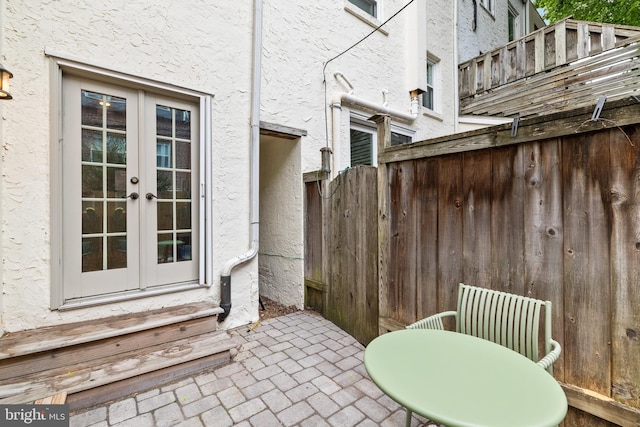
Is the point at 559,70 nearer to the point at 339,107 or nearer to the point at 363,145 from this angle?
the point at 363,145

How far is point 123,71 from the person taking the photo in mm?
2689

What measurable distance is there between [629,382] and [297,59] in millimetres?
4262

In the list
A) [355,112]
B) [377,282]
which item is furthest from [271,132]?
[377,282]

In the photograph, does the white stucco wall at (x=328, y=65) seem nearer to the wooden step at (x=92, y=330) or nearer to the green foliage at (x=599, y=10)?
the wooden step at (x=92, y=330)

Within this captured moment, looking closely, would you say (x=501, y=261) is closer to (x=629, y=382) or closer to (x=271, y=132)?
(x=629, y=382)

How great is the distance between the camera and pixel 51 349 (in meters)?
2.15

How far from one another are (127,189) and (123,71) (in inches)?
43.1

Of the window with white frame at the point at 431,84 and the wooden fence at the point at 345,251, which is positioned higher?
the window with white frame at the point at 431,84

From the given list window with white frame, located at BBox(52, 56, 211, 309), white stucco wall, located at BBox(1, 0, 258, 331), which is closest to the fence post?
white stucco wall, located at BBox(1, 0, 258, 331)

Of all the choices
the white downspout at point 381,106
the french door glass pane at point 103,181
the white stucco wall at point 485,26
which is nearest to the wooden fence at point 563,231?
the white downspout at point 381,106

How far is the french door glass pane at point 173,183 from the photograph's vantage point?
3020 mm

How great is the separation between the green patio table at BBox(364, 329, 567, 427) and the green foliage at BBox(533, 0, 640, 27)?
1025 cm

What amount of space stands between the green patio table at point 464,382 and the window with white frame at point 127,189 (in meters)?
2.43

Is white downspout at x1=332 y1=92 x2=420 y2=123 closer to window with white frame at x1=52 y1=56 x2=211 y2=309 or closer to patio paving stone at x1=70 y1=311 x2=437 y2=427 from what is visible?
window with white frame at x1=52 y1=56 x2=211 y2=309
